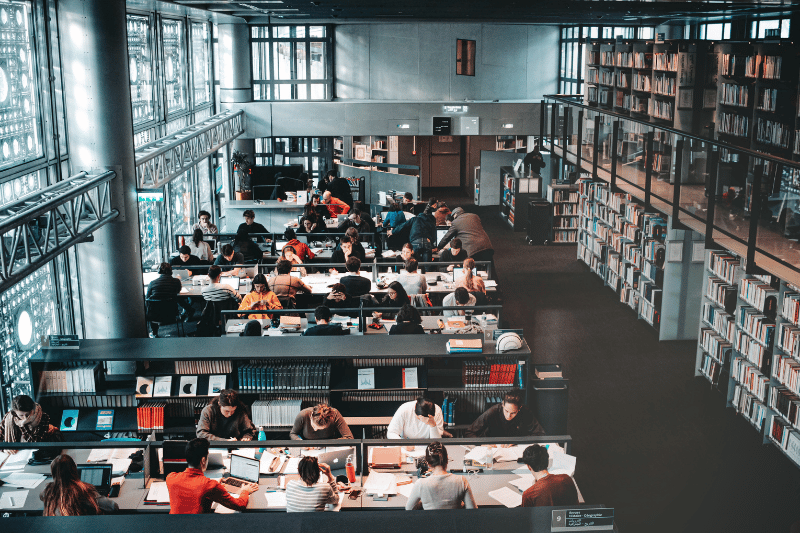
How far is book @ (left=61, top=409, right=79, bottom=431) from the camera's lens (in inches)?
267

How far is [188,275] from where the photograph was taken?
10.6 metres

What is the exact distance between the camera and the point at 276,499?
5281 millimetres

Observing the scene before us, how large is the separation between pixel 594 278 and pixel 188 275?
7.06 meters

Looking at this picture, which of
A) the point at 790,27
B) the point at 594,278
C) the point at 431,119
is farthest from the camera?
the point at 431,119

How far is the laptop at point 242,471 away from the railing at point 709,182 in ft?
14.7

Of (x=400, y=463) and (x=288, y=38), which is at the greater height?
(x=288, y=38)

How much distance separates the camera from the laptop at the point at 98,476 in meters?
5.24

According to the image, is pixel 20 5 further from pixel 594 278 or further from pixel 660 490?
pixel 594 278

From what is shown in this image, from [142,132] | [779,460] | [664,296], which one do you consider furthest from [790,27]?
[142,132]

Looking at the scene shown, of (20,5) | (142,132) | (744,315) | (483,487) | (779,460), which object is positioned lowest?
(779,460)

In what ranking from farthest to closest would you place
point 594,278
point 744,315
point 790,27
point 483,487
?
point 594,278 → point 790,27 → point 744,315 → point 483,487

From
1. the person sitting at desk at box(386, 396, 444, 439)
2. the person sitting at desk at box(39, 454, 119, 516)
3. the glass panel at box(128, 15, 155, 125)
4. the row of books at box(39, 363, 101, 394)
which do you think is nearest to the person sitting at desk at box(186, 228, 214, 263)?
the glass panel at box(128, 15, 155, 125)

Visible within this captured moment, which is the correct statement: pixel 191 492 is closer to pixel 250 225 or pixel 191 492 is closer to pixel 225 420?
pixel 225 420

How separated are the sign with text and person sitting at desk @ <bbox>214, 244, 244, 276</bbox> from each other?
286 inches
